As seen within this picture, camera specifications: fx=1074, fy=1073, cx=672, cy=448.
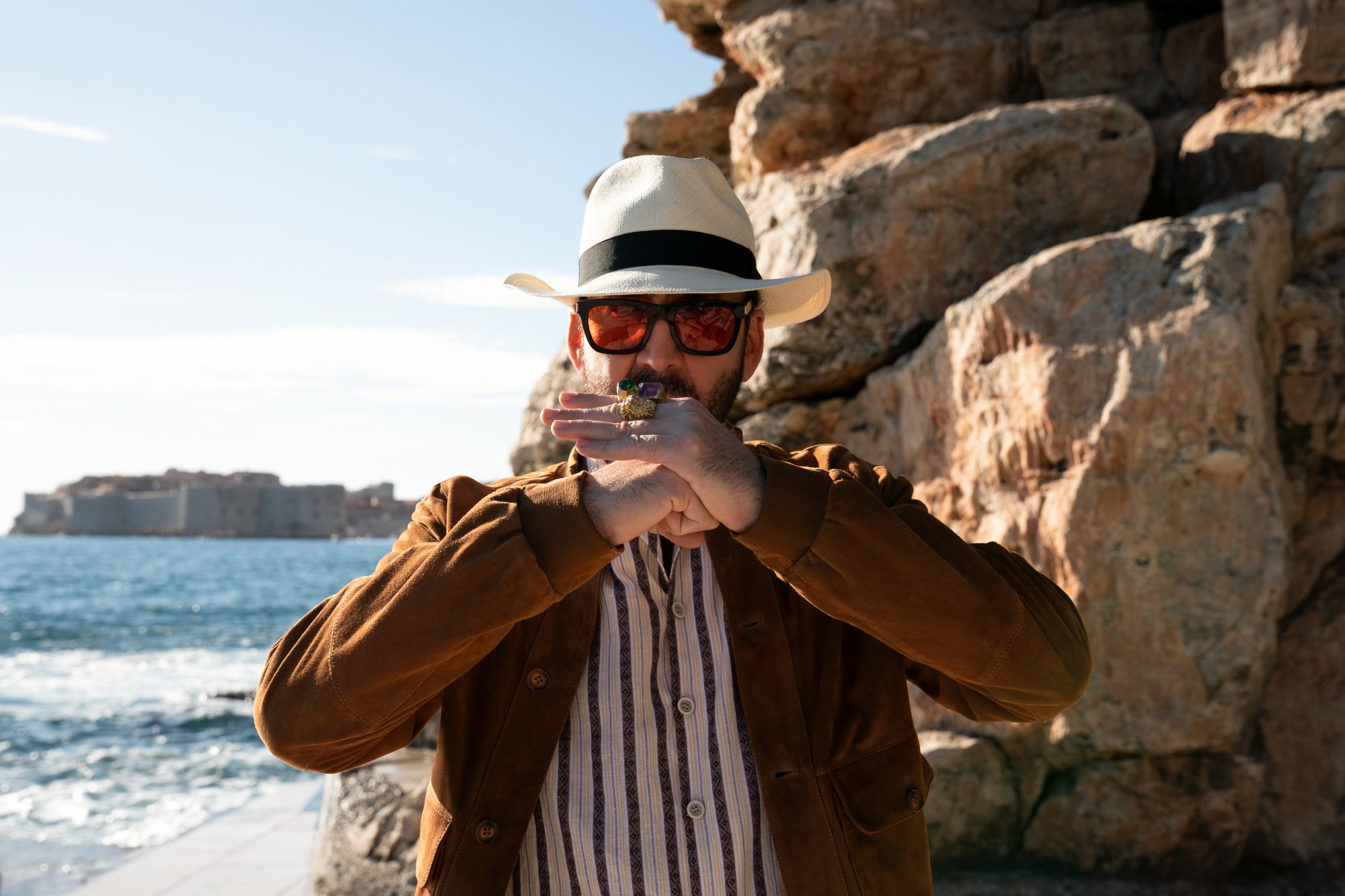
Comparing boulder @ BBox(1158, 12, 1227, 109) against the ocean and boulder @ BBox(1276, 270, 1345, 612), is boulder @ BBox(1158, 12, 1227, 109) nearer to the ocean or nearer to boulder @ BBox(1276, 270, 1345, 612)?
boulder @ BBox(1276, 270, 1345, 612)

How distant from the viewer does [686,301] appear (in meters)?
2.11

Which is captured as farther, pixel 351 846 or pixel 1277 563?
pixel 351 846

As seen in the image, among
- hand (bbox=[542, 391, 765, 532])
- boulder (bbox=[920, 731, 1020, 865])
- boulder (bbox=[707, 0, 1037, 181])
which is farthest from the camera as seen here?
boulder (bbox=[707, 0, 1037, 181])

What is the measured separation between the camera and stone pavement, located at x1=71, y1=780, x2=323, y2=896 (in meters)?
6.02

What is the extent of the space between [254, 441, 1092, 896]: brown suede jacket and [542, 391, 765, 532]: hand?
0.03 metres

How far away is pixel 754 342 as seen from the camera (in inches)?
94.3

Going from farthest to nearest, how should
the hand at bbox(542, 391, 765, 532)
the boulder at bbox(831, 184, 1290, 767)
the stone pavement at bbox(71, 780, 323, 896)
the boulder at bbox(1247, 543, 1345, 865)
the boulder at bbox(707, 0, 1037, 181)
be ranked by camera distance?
the boulder at bbox(707, 0, 1037, 181) → the stone pavement at bbox(71, 780, 323, 896) → the boulder at bbox(1247, 543, 1345, 865) → the boulder at bbox(831, 184, 1290, 767) → the hand at bbox(542, 391, 765, 532)

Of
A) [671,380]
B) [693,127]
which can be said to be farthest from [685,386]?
[693,127]

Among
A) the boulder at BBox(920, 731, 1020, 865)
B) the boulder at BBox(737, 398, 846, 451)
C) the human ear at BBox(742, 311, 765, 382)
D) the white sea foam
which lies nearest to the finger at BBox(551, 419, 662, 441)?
the human ear at BBox(742, 311, 765, 382)

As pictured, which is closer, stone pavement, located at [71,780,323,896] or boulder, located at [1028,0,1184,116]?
boulder, located at [1028,0,1184,116]

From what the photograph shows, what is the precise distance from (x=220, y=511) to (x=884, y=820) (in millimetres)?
101441

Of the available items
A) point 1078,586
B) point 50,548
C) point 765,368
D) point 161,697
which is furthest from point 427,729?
point 50,548

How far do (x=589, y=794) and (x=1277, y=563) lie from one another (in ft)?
10.2

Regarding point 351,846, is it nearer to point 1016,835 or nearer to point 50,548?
point 1016,835
